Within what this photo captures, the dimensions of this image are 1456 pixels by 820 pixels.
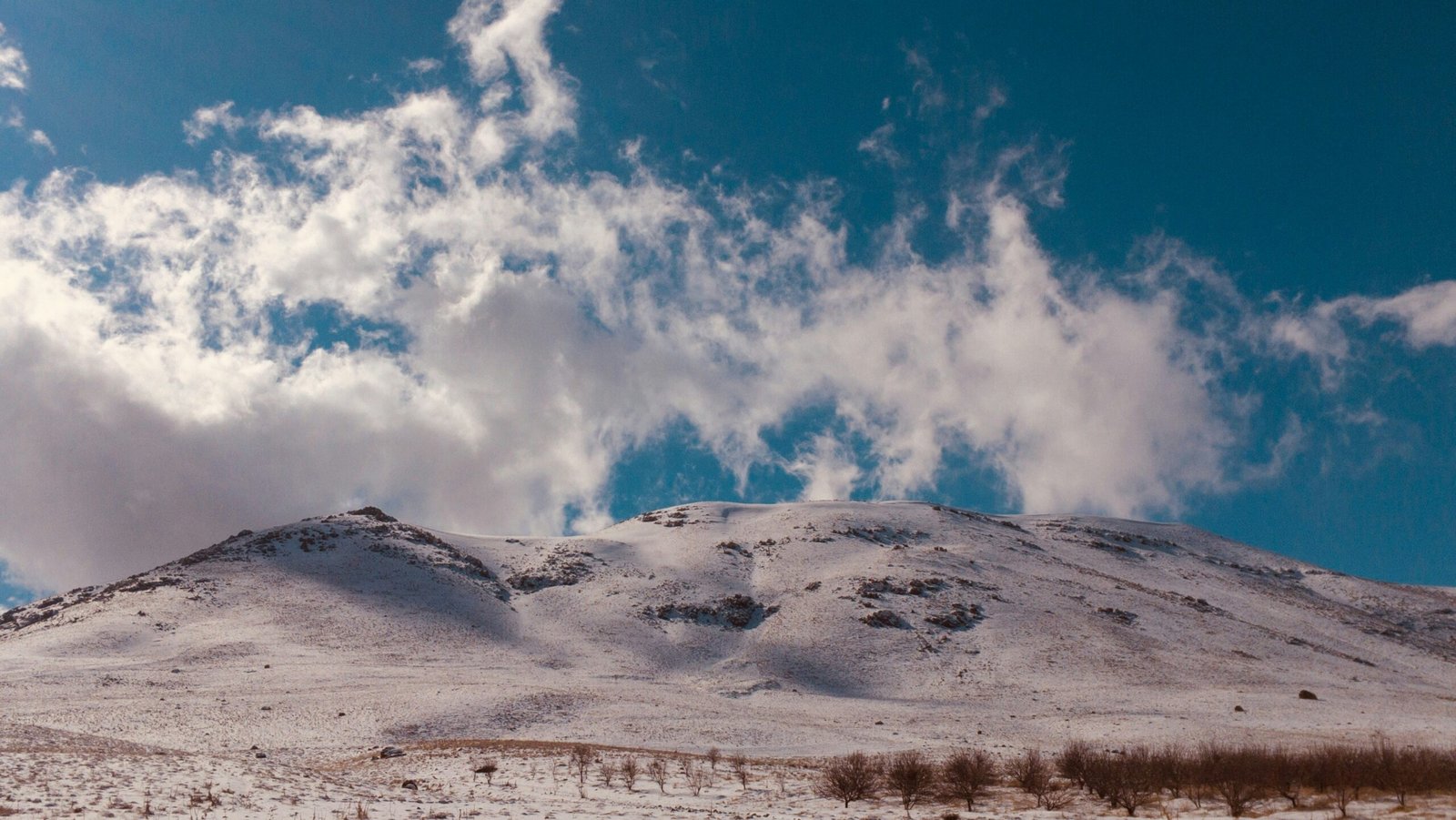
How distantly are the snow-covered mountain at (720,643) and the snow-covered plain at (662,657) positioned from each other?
362 millimetres

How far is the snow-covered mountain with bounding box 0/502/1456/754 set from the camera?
45.3 m

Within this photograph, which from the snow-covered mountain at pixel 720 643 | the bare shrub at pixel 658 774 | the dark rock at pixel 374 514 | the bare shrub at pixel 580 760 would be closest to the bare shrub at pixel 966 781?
the bare shrub at pixel 658 774

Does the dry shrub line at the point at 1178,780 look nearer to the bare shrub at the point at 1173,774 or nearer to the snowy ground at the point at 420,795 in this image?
the bare shrub at the point at 1173,774

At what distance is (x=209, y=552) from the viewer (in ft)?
290

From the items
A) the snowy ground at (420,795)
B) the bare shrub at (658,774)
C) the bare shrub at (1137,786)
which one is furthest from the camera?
the bare shrub at (658,774)

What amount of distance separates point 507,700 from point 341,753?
1238 centimetres

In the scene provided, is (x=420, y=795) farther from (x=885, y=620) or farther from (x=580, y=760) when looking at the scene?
(x=885, y=620)

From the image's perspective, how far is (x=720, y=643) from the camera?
74938 mm

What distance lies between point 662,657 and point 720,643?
6388 millimetres

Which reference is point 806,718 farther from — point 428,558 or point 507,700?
point 428,558

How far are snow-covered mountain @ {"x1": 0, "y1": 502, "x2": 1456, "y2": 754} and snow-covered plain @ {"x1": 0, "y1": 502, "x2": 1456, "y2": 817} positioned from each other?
1.19ft

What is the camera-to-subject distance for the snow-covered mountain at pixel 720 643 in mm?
45281

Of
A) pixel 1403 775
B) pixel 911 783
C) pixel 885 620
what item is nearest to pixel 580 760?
pixel 911 783

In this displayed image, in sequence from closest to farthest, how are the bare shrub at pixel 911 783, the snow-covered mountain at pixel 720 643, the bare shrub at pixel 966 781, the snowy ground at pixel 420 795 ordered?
the snowy ground at pixel 420 795 → the bare shrub at pixel 911 783 → the bare shrub at pixel 966 781 → the snow-covered mountain at pixel 720 643
